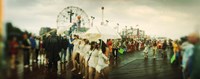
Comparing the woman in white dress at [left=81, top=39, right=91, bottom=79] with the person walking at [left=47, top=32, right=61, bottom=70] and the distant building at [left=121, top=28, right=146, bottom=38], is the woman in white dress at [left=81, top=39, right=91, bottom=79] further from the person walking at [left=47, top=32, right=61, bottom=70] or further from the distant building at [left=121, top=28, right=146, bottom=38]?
the distant building at [left=121, top=28, right=146, bottom=38]

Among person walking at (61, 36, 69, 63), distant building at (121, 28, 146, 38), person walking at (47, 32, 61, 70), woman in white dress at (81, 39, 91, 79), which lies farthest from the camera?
person walking at (61, 36, 69, 63)

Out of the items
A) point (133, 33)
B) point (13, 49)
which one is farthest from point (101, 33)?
point (13, 49)

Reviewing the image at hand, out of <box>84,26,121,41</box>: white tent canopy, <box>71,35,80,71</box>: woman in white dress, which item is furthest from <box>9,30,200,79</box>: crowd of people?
<box>84,26,121,41</box>: white tent canopy

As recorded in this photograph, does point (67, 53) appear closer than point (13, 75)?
No

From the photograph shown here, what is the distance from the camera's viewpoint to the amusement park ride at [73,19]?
27.0 ft

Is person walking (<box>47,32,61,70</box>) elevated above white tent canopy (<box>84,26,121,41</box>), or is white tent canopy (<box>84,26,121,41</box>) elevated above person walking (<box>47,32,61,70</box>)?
white tent canopy (<box>84,26,121,41</box>)

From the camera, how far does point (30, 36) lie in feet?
21.0

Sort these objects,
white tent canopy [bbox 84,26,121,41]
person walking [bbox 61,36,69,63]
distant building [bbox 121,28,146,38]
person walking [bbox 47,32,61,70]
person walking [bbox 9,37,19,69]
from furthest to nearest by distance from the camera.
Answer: person walking [bbox 61,36,69,63]
person walking [bbox 47,32,61,70]
white tent canopy [bbox 84,26,121,41]
distant building [bbox 121,28,146,38]
person walking [bbox 9,37,19,69]

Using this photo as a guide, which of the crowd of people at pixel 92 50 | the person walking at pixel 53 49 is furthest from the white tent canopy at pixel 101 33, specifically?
the person walking at pixel 53 49

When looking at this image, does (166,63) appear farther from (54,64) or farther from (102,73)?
(54,64)

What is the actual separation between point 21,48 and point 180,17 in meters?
3.10

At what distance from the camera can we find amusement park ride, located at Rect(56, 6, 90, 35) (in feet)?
27.0

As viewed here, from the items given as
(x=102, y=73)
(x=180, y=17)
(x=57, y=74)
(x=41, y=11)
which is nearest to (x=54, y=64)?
(x=57, y=74)

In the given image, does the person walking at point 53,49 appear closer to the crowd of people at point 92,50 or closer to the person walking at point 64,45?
the crowd of people at point 92,50
